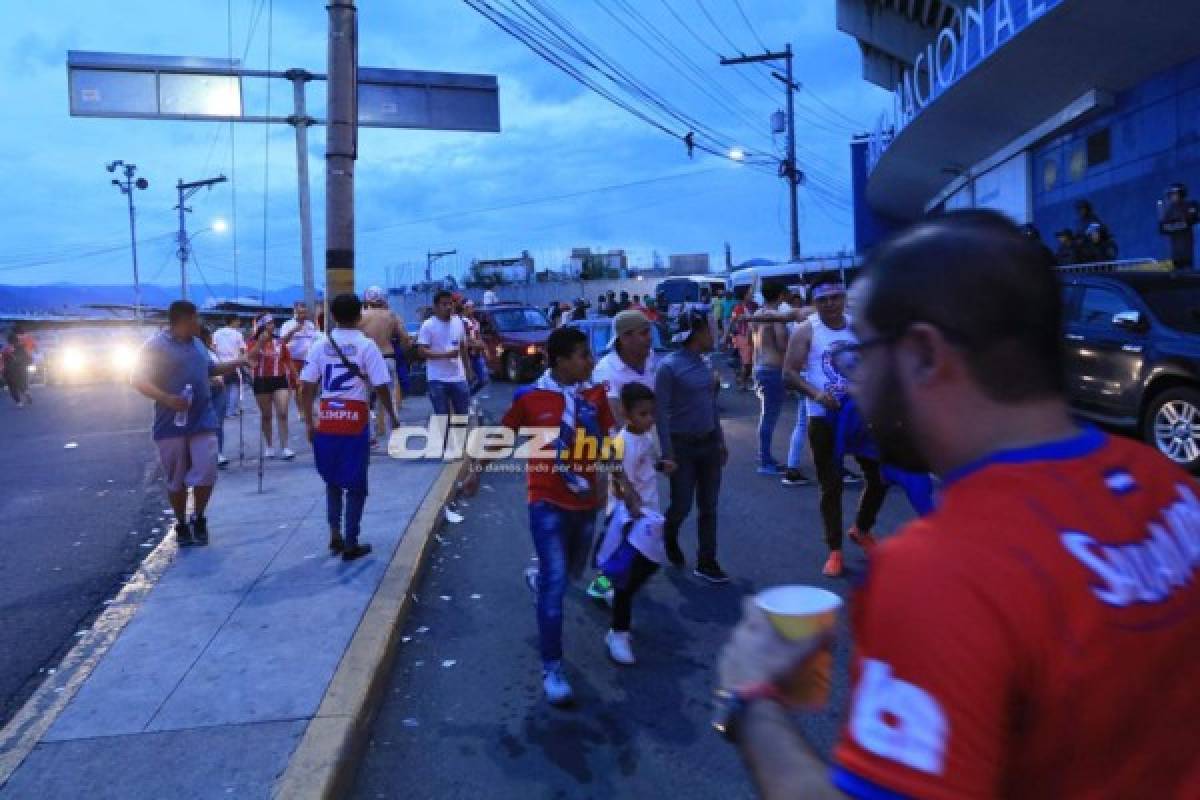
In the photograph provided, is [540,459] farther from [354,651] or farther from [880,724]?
[880,724]

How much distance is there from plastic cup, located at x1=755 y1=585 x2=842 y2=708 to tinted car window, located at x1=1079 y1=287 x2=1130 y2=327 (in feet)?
29.7

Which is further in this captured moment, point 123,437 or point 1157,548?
point 123,437

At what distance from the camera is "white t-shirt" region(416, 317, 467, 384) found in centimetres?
934

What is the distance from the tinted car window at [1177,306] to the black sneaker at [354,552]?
740cm

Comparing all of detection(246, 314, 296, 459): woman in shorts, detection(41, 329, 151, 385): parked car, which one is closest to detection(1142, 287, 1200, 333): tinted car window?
detection(246, 314, 296, 459): woman in shorts

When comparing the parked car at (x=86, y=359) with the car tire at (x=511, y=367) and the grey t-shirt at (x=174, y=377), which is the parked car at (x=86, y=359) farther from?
the grey t-shirt at (x=174, y=377)

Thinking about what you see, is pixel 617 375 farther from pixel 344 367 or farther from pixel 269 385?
pixel 269 385

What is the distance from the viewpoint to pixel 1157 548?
111cm

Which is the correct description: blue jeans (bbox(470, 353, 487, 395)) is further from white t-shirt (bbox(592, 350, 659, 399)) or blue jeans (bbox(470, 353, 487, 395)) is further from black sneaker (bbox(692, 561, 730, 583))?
black sneaker (bbox(692, 561, 730, 583))

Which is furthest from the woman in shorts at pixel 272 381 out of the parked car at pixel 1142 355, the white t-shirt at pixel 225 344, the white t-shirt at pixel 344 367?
the parked car at pixel 1142 355

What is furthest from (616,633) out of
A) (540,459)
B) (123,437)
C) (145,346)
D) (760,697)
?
(123,437)

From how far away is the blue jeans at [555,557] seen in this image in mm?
4207

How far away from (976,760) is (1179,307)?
924 cm

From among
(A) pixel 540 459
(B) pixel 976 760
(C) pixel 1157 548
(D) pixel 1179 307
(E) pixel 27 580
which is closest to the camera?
(B) pixel 976 760
